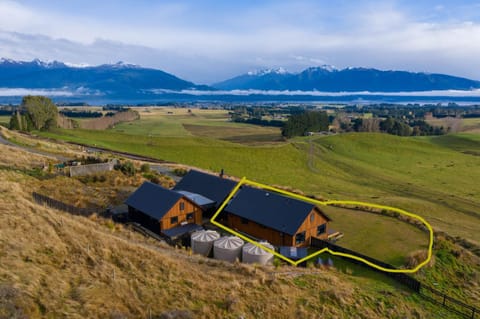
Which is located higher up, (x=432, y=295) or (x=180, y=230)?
(x=180, y=230)

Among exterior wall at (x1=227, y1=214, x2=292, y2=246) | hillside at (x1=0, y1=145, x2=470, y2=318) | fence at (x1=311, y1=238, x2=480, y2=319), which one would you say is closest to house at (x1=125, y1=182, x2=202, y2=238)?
exterior wall at (x1=227, y1=214, x2=292, y2=246)

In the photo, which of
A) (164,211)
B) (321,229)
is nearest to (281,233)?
(321,229)

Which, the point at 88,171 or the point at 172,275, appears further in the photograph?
the point at 88,171

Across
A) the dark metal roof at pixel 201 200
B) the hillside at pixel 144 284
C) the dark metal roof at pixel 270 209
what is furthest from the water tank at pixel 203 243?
the dark metal roof at pixel 201 200

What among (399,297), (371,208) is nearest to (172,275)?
(399,297)

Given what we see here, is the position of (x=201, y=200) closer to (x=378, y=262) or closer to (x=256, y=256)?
(x=256, y=256)

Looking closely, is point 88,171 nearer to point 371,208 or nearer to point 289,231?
point 289,231
